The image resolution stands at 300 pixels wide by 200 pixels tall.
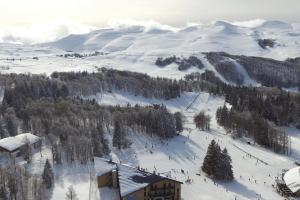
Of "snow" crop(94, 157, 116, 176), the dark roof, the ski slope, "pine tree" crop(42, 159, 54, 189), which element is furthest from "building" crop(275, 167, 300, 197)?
"pine tree" crop(42, 159, 54, 189)

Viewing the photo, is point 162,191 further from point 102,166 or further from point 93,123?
point 93,123

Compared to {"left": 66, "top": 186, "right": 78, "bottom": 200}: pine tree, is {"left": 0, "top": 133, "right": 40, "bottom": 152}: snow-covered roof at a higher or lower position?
higher

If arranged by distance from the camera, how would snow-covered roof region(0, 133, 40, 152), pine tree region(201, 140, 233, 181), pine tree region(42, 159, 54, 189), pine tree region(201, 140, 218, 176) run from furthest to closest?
snow-covered roof region(0, 133, 40, 152)
pine tree region(201, 140, 218, 176)
pine tree region(201, 140, 233, 181)
pine tree region(42, 159, 54, 189)

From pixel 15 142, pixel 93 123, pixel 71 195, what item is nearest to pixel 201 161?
pixel 93 123

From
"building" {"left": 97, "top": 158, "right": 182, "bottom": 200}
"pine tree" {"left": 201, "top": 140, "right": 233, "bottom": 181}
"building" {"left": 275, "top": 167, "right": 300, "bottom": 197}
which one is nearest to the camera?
"building" {"left": 97, "top": 158, "right": 182, "bottom": 200}

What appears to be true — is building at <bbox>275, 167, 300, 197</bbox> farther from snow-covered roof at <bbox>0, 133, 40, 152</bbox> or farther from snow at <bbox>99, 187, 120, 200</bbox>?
snow-covered roof at <bbox>0, 133, 40, 152</bbox>

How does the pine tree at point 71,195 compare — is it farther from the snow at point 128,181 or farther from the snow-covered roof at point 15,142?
the snow-covered roof at point 15,142

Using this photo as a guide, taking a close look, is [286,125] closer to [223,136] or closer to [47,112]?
[223,136]

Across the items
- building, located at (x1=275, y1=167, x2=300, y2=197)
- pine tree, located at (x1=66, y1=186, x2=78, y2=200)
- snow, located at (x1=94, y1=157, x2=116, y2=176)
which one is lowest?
building, located at (x1=275, y1=167, x2=300, y2=197)
